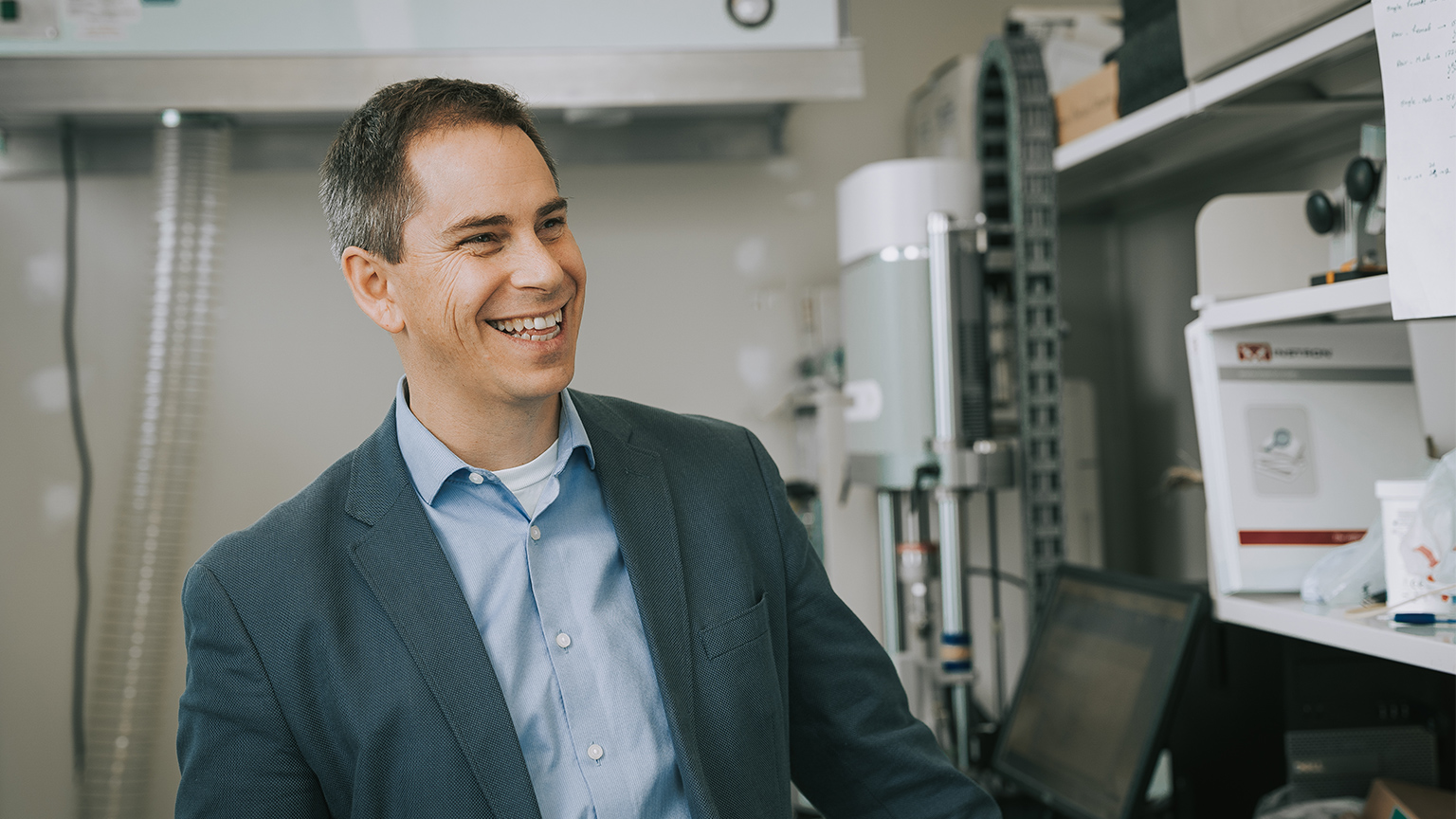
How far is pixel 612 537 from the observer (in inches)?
40.4

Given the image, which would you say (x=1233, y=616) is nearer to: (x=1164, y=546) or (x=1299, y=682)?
(x=1299, y=682)

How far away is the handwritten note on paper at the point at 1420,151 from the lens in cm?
95

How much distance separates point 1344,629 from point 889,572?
868 mm

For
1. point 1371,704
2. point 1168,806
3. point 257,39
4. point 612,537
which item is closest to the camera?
point 612,537

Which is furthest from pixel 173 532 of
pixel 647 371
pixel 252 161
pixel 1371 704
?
pixel 1371 704

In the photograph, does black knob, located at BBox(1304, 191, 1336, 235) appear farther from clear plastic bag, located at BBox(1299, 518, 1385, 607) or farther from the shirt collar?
the shirt collar

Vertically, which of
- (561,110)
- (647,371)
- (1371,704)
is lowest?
(1371,704)

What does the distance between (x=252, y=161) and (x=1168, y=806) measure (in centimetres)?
204

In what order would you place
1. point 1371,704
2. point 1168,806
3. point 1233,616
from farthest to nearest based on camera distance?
point 1168,806
point 1371,704
point 1233,616

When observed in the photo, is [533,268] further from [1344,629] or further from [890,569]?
[890,569]

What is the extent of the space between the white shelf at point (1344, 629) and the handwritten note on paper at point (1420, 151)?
0.30 metres

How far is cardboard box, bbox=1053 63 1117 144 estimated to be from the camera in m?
1.66

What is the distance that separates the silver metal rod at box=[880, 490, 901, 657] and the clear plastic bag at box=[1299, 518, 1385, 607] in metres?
0.75

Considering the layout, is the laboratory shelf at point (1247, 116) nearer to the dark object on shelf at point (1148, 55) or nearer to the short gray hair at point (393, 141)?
the dark object on shelf at point (1148, 55)
